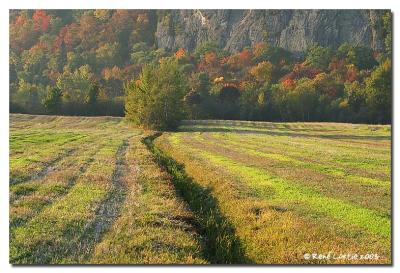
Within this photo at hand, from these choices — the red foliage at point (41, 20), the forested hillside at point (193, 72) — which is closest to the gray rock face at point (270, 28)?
the forested hillside at point (193, 72)

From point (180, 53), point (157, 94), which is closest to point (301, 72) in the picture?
point (180, 53)

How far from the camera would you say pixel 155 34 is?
46.3 feet

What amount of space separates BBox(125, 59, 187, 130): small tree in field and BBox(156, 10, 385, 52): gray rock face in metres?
0.87

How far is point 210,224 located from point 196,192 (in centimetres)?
231

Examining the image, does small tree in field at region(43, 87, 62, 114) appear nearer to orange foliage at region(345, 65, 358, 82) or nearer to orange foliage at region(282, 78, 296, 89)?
orange foliage at region(282, 78, 296, 89)

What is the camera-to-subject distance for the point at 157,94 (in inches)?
731

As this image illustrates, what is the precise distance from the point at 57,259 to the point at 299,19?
28.4 ft

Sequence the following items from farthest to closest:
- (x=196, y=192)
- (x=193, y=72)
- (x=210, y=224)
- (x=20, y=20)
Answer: (x=193, y=72) → (x=196, y=192) → (x=20, y=20) → (x=210, y=224)

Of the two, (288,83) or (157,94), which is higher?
(288,83)

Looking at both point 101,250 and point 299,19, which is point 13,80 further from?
point 299,19

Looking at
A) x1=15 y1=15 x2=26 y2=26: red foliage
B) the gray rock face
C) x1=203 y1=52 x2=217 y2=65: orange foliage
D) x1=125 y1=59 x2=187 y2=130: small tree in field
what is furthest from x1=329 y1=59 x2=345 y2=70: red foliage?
x1=15 y1=15 x2=26 y2=26: red foliage

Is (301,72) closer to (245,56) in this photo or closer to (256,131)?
(245,56)

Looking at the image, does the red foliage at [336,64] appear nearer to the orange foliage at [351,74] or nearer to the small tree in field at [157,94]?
the orange foliage at [351,74]
